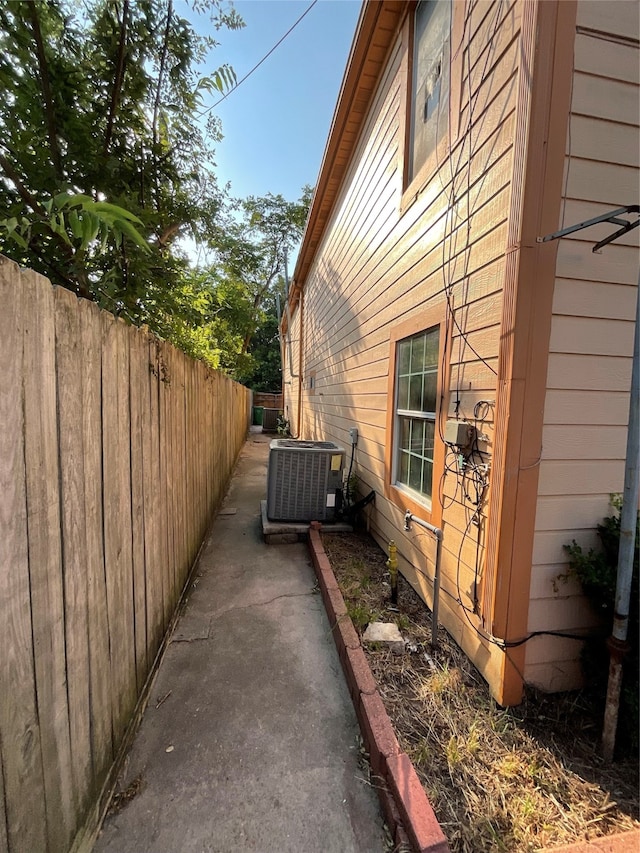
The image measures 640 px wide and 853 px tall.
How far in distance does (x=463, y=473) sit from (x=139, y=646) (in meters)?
2.13

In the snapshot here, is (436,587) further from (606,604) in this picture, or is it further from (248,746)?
(248,746)

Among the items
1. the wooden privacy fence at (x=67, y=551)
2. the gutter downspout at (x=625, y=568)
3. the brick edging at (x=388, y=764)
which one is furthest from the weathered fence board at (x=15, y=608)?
the gutter downspout at (x=625, y=568)

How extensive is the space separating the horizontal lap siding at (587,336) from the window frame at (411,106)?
85cm

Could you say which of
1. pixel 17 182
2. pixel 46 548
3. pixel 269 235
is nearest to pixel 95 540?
pixel 46 548

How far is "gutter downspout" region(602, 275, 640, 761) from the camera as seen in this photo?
67.1 inches

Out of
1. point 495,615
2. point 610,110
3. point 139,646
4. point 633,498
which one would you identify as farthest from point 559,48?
point 139,646

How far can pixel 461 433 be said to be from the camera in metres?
2.27

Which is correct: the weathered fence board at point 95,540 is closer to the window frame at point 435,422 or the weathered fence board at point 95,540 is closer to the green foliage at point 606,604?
the window frame at point 435,422

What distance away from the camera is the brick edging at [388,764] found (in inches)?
53.6

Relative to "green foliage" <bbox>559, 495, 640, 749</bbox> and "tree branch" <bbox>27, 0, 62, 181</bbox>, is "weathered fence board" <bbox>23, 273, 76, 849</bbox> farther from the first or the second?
"green foliage" <bbox>559, 495, 640, 749</bbox>

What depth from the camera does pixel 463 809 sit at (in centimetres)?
147

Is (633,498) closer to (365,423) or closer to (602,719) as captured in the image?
(602,719)

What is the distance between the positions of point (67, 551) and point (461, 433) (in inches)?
80.0

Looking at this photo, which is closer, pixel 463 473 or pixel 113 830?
pixel 113 830
